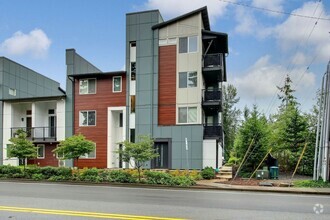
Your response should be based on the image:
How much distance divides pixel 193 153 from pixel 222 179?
11.8 ft

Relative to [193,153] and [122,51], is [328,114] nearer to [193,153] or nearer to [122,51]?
[193,153]

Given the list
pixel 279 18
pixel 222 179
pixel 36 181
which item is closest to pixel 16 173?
pixel 36 181

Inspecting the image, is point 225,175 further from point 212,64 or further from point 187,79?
point 212,64

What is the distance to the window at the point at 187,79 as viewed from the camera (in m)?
24.5

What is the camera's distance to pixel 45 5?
18.5 meters

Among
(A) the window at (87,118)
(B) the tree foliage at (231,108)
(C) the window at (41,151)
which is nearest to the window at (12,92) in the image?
(C) the window at (41,151)

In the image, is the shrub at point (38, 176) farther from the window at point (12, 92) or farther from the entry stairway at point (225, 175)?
the window at point (12, 92)

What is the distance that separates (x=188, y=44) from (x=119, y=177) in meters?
11.6

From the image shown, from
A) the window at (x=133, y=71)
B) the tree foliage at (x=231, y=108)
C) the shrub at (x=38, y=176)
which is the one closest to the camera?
the shrub at (x=38, y=176)

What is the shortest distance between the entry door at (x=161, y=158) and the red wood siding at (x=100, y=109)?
14.8 ft

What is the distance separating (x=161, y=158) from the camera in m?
24.8

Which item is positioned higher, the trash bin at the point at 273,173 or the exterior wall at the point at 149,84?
the exterior wall at the point at 149,84

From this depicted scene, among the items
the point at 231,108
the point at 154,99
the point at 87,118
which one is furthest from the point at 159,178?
the point at 231,108

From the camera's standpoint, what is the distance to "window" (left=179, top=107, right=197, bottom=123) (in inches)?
959
